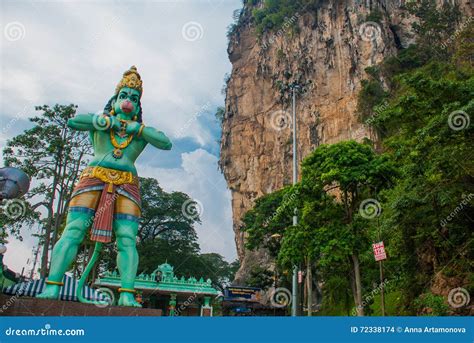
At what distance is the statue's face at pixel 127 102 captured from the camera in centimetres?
735

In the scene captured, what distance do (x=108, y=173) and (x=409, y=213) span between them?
7.80m

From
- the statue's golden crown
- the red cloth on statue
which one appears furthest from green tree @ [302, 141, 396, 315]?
the red cloth on statue

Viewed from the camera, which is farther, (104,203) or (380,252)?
(380,252)

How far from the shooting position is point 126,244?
676cm

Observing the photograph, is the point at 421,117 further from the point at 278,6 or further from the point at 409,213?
the point at 278,6

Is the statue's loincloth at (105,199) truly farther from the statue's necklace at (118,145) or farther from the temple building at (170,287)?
the temple building at (170,287)

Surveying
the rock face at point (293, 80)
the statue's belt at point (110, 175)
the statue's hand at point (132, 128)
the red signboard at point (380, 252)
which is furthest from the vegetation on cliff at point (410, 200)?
the rock face at point (293, 80)

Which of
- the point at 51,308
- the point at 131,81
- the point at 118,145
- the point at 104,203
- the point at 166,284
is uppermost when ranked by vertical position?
the point at 131,81

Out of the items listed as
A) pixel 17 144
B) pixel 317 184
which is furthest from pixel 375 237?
pixel 17 144

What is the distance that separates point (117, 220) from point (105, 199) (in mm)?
372

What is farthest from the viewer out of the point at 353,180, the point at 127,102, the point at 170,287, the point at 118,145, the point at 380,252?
the point at 170,287

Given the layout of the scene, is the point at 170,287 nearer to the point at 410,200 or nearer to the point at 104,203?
the point at 410,200

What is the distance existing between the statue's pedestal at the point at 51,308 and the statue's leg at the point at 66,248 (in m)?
0.32

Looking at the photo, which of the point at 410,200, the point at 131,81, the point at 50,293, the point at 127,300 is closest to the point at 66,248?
the point at 50,293
